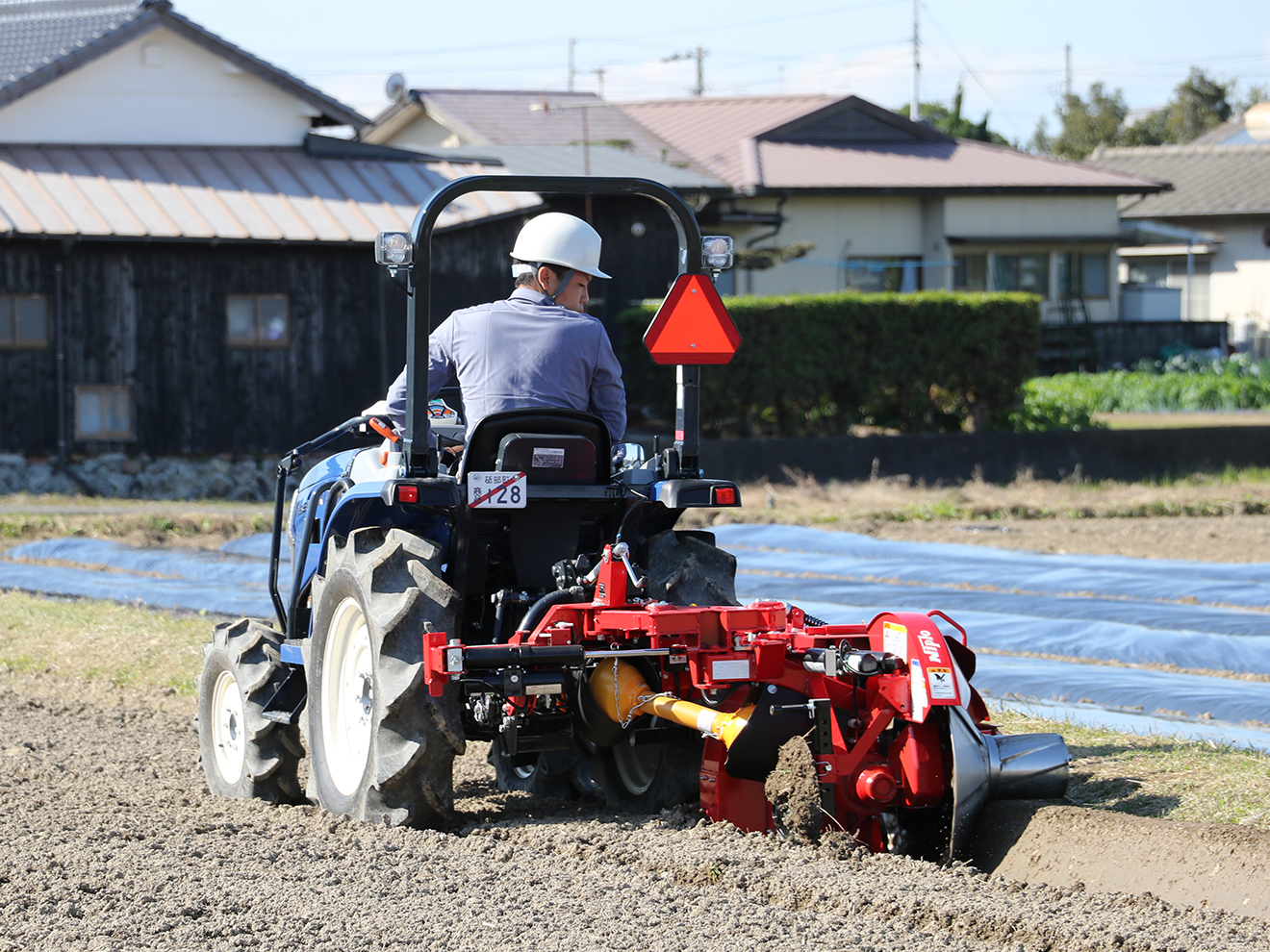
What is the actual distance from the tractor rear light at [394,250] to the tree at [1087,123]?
7303 cm

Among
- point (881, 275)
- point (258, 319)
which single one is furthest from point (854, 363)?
point (881, 275)

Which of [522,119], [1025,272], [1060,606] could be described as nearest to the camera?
[1060,606]

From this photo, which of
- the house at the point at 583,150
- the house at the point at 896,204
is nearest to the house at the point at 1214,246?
the house at the point at 896,204

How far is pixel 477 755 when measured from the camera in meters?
7.04

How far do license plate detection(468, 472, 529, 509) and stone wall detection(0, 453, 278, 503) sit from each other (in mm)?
15410

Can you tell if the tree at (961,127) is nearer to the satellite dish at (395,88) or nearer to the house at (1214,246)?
the house at (1214,246)

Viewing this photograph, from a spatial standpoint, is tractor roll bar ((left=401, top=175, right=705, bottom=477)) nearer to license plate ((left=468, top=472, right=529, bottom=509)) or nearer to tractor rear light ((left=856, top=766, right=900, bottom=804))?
license plate ((left=468, top=472, right=529, bottom=509))

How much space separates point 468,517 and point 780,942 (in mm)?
1997

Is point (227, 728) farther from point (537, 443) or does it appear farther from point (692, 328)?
point (692, 328)

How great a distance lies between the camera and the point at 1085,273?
33219 millimetres

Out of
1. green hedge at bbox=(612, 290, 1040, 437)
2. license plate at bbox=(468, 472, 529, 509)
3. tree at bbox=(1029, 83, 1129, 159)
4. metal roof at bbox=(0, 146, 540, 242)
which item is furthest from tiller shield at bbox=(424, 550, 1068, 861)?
tree at bbox=(1029, 83, 1129, 159)

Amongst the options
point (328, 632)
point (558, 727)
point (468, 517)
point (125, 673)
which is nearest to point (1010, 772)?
point (558, 727)

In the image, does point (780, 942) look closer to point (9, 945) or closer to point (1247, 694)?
point (9, 945)

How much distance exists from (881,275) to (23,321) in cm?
1711
